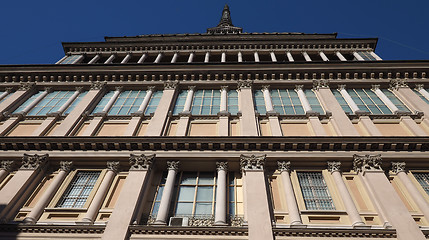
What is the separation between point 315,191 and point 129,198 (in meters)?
6.71

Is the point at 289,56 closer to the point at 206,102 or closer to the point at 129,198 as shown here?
the point at 206,102

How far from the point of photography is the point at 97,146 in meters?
11.9

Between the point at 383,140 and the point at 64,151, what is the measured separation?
13.3m

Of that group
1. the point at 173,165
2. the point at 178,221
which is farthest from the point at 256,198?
the point at 173,165

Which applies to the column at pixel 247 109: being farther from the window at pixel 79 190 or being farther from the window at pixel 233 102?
the window at pixel 79 190

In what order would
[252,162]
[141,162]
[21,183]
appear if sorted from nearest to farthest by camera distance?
[21,183] → [252,162] → [141,162]

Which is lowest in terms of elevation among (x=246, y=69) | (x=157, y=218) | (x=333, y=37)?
(x=157, y=218)

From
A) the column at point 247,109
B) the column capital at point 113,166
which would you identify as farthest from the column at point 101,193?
the column at point 247,109

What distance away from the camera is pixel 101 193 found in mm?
10117

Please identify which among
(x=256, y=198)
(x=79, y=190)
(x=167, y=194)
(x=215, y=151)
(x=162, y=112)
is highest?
(x=162, y=112)

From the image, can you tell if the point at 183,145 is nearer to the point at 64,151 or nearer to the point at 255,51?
the point at 64,151

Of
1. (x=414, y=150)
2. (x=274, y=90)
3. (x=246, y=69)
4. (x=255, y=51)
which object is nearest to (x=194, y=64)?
(x=246, y=69)

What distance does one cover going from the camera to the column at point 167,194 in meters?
9.10

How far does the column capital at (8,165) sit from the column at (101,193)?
4.00 m
